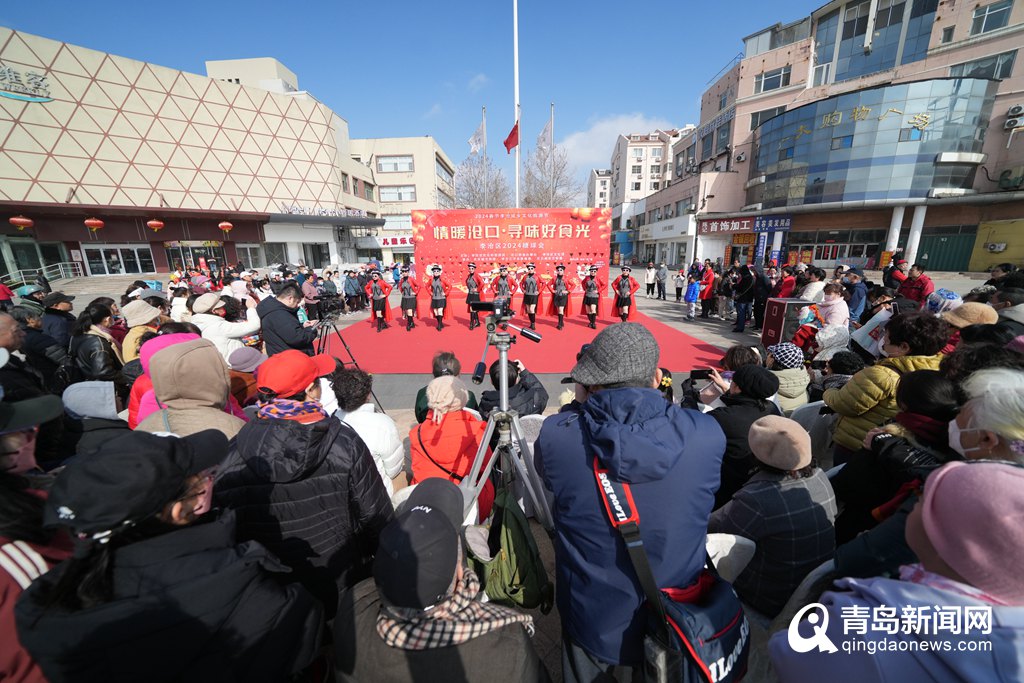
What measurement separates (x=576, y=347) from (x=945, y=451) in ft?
20.7

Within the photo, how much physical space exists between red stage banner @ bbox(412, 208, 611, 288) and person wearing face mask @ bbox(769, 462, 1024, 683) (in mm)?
11113

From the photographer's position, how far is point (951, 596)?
820 mm

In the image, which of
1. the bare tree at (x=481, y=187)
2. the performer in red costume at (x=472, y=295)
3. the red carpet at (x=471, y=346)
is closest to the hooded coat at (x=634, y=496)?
the red carpet at (x=471, y=346)

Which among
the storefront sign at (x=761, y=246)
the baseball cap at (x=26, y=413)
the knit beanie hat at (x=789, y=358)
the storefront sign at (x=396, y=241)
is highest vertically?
the storefront sign at (x=396, y=241)

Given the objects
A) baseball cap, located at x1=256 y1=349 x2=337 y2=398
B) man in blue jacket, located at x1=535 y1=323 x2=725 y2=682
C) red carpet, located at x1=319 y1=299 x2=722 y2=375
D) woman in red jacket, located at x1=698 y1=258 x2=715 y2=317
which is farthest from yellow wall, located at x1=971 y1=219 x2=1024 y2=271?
baseball cap, located at x1=256 y1=349 x2=337 y2=398

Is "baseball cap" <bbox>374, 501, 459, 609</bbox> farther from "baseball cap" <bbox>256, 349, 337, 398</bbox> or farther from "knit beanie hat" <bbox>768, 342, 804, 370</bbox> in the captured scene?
"knit beanie hat" <bbox>768, 342, 804, 370</bbox>

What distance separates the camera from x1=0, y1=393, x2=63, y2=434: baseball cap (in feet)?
4.92

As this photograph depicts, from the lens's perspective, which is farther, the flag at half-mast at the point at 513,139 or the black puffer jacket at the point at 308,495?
the flag at half-mast at the point at 513,139

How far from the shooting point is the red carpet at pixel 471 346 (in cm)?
696

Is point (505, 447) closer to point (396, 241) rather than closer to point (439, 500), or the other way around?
point (439, 500)

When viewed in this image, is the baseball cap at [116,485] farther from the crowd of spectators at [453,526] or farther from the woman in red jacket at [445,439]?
the woman in red jacket at [445,439]

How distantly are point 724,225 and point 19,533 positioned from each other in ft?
99.2

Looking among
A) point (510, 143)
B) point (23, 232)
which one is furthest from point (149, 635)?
point (23, 232)

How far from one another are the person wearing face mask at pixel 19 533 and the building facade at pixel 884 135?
92.4 ft
